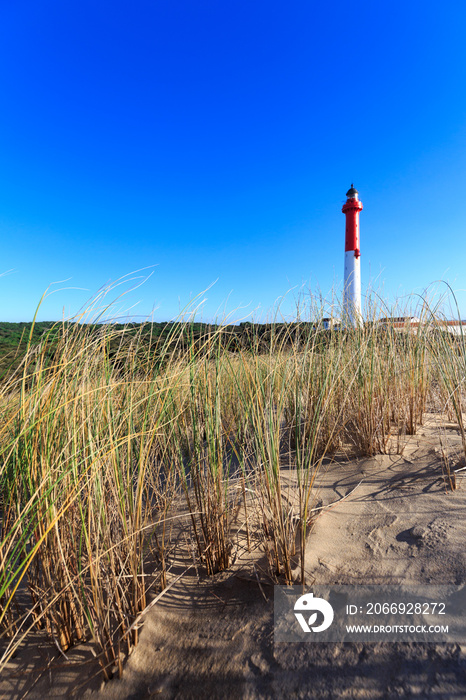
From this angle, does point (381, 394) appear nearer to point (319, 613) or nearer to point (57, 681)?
point (319, 613)

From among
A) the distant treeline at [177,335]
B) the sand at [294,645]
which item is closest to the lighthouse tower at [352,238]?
the distant treeline at [177,335]

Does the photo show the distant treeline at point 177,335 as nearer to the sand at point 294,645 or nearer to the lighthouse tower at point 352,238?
the sand at point 294,645

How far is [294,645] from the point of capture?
1.14 metres

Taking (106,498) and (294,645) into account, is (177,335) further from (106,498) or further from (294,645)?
(294,645)

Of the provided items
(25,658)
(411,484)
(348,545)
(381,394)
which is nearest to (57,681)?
(25,658)

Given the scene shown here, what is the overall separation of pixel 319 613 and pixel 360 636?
0.15 meters

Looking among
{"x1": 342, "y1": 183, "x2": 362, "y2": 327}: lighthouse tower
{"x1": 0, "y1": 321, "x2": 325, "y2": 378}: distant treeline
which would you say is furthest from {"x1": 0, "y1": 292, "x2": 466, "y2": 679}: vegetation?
{"x1": 342, "y1": 183, "x2": 362, "y2": 327}: lighthouse tower

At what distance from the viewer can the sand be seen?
3.29ft

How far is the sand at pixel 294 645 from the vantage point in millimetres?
1004

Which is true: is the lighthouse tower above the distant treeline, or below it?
above

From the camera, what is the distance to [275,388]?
82.5 inches

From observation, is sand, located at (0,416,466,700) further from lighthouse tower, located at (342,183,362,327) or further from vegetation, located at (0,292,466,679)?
lighthouse tower, located at (342,183,362,327)

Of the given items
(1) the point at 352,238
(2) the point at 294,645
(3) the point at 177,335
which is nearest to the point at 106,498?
(2) the point at 294,645

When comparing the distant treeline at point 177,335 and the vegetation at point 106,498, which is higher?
the distant treeline at point 177,335
